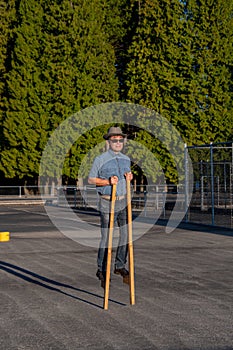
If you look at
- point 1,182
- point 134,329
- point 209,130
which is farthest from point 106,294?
point 1,182

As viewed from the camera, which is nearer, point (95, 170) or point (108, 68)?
point (95, 170)

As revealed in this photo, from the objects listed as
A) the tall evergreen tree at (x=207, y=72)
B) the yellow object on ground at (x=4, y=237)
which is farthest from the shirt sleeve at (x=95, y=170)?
the tall evergreen tree at (x=207, y=72)

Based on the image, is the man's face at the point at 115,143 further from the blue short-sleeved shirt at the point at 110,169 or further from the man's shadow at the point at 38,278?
the man's shadow at the point at 38,278

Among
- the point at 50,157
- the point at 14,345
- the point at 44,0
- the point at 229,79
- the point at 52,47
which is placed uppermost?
the point at 44,0

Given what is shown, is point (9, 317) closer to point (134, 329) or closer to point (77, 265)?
point (134, 329)

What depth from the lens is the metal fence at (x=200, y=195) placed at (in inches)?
1012

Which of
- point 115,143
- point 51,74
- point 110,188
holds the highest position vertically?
point 51,74

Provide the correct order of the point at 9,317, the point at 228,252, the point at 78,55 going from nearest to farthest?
1. the point at 9,317
2. the point at 228,252
3. the point at 78,55

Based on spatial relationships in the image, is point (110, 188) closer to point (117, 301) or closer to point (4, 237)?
point (117, 301)

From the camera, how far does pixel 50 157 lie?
5297cm

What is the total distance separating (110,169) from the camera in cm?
938

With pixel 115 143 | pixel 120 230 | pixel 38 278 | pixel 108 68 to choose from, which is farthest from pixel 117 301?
pixel 108 68

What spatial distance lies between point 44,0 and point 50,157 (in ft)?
38.8

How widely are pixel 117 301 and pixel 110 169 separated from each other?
1.77 m
